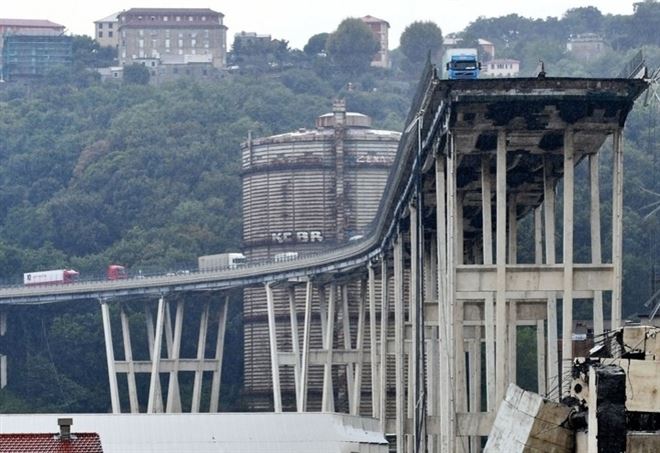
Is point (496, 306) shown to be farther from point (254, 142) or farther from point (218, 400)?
point (254, 142)

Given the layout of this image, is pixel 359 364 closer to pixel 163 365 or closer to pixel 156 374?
pixel 156 374

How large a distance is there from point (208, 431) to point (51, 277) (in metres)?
104

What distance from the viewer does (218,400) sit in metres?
180

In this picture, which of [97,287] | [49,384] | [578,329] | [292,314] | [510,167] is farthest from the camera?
[49,384]

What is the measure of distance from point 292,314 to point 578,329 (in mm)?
21932

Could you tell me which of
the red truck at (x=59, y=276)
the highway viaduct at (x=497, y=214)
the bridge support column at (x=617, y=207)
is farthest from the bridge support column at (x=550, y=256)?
the red truck at (x=59, y=276)

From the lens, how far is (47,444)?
53.2 meters

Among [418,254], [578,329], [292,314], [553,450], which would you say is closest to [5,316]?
[292,314]

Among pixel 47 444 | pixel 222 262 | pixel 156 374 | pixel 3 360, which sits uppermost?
pixel 47 444

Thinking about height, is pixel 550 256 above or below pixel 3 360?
above

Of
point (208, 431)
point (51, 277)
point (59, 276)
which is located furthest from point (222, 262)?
point (208, 431)

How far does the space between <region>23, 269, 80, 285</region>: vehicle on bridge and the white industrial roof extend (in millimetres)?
97610

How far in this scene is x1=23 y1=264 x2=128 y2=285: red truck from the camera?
18275 cm

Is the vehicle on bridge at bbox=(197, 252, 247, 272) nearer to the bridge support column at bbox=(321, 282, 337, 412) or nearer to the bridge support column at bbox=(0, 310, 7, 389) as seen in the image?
the bridge support column at bbox=(0, 310, 7, 389)
